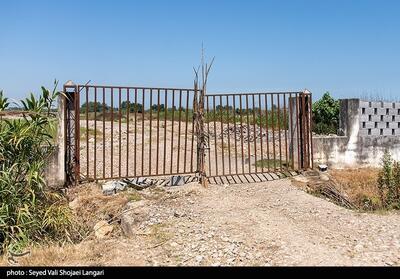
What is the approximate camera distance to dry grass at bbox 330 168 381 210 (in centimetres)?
820

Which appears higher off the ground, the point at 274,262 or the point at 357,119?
the point at 357,119

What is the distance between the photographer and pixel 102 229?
6.03 m

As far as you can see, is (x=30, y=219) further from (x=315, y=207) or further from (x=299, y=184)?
(x=299, y=184)

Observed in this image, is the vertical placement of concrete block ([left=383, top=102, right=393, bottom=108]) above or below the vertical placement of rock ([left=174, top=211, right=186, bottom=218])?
above

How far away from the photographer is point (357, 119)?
10227 mm

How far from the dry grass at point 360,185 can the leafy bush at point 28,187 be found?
5518 millimetres

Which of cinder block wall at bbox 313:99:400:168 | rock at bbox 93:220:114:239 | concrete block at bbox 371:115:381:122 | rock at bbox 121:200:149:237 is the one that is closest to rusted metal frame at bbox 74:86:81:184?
rock at bbox 121:200:149:237

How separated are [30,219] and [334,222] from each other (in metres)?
4.16

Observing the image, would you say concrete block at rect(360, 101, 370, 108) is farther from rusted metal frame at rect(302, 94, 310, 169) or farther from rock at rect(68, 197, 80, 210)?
rock at rect(68, 197, 80, 210)

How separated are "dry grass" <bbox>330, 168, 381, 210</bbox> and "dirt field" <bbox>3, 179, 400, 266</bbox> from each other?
164 centimetres

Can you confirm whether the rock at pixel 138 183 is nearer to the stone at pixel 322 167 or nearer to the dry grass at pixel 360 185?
the dry grass at pixel 360 185

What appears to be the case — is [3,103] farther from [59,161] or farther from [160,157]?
[160,157]

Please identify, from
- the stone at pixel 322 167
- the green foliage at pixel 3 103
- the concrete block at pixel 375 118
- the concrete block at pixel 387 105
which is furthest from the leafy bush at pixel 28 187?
the concrete block at pixel 387 105
